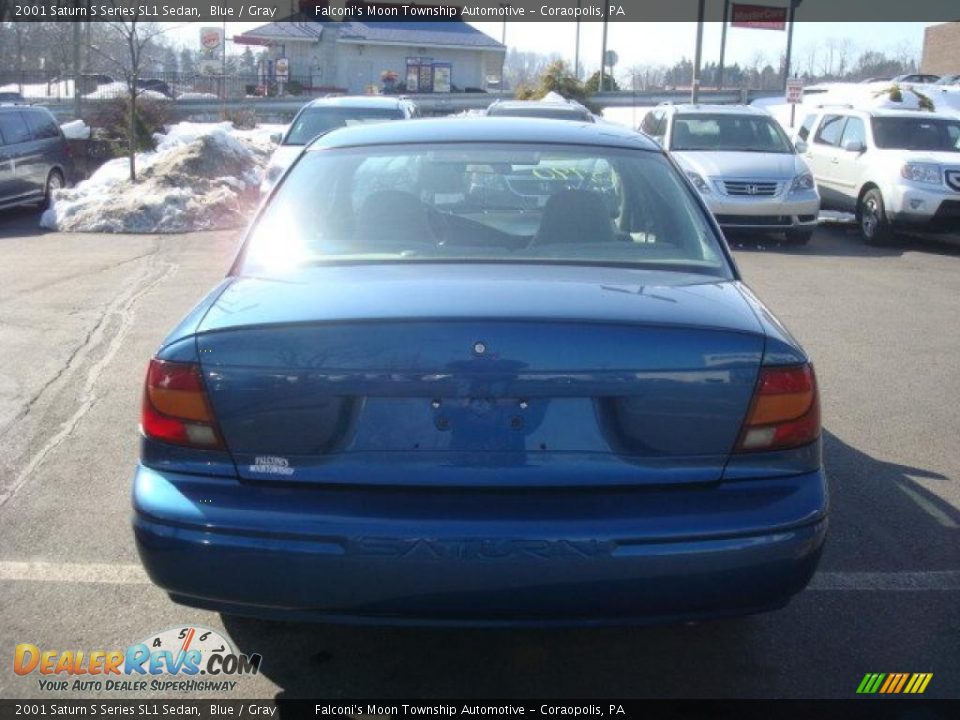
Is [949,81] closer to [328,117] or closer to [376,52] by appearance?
[376,52]

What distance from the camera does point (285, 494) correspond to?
9.62ft

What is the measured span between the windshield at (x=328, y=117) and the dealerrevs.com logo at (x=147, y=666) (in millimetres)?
12667

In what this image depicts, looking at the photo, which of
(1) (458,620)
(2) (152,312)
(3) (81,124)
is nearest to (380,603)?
(1) (458,620)

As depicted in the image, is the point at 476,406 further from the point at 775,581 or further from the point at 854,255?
the point at 854,255

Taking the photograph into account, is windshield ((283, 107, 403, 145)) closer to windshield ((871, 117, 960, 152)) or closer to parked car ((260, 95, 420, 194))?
parked car ((260, 95, 420, 194))

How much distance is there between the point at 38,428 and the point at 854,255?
421 inches

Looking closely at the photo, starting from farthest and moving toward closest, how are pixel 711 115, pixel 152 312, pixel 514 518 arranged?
pixel 711 115, pixel 152 312, pixel 514 518

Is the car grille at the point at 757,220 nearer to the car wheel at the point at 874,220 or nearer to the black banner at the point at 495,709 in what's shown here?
the car wheel at the point at 874,220

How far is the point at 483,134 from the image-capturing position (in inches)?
173

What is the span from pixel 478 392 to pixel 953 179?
42.9ft

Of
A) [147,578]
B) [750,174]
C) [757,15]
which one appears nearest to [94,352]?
[147,578]

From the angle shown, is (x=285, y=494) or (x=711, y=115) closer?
(x=285, y=494)

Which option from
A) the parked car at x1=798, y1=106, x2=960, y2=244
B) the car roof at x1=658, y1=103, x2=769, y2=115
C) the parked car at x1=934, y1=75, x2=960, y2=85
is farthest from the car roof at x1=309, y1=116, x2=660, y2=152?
the parked car at x1=934, y1=75, x2=960, y2=85

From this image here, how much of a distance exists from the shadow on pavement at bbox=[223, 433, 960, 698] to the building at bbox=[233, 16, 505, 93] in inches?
2048
